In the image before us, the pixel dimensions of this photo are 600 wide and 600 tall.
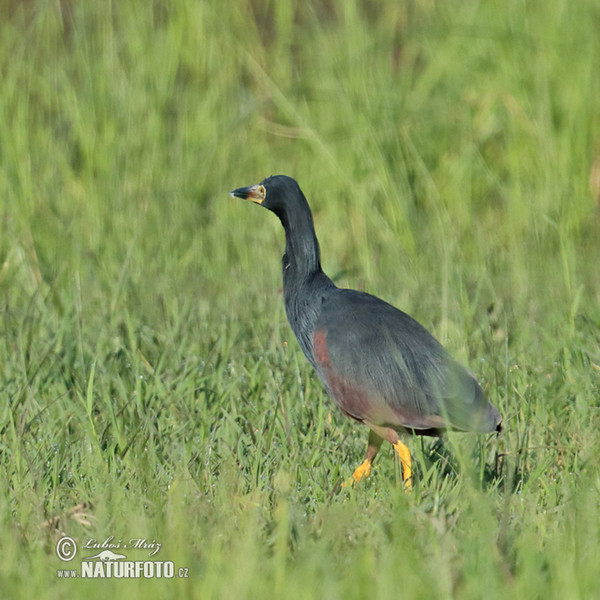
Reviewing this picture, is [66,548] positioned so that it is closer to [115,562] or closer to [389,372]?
[115,562]

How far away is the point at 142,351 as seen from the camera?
4277 mm

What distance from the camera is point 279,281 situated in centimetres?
520

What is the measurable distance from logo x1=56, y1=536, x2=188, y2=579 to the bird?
0.77 meters

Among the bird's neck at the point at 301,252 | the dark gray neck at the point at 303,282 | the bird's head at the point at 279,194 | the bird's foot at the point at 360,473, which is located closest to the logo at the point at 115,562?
the bird's foot at the point at 360,473

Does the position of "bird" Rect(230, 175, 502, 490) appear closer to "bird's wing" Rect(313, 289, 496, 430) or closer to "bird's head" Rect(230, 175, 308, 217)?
"bird's wing" Rect(313, 289, 496, 430)

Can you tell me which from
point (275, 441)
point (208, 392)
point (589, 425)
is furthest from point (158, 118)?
point (589, 425)

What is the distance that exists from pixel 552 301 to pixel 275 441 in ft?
5.46

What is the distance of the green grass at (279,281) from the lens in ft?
8.70

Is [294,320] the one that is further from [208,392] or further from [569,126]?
[569,126]

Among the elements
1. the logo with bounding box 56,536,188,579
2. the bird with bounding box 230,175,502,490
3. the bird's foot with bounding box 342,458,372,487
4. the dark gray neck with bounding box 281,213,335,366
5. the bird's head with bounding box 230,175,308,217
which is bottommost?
the logo with bounding box 56,536,188,579

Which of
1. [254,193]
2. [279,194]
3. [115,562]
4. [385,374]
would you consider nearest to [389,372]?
[385,374]

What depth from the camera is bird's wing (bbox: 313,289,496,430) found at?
3242 mm

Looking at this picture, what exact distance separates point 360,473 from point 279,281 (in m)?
1.98

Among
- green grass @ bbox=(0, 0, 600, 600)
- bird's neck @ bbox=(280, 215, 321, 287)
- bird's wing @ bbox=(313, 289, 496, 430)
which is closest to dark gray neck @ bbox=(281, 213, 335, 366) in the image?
bird's neck @ bbox=(280, 215, 321, 287)
